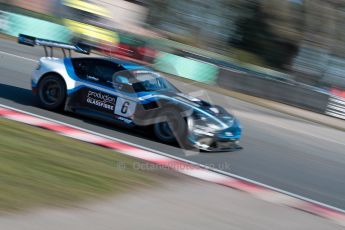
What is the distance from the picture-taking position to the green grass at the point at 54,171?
591 cm

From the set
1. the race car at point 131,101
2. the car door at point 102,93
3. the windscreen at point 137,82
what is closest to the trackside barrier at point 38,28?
the race car at point 131,101

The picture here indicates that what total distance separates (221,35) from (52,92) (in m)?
31.1

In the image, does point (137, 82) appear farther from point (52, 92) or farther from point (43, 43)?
point (43, 43)

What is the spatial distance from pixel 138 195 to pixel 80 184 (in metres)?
0.64

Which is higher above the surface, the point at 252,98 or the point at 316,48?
the point at 316,48

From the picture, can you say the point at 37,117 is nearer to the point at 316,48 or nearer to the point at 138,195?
the point at 138,195

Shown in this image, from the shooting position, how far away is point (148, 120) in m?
9.72

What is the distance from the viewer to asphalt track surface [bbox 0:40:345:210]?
29.3ft

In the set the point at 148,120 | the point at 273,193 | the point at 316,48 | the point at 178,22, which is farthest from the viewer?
the point at 178,22

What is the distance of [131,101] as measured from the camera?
9.69 metres

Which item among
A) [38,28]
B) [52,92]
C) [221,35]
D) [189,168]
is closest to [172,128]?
[189,168]

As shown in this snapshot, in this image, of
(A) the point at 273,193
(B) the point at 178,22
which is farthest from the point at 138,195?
(B) the point at 178,22

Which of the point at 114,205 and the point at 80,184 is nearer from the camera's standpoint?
the point at 114,205

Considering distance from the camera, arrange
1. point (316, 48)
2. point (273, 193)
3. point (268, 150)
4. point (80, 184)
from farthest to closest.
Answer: point (316, 48)
point (268, 150)
point (273, 193)
point (80, 184)
